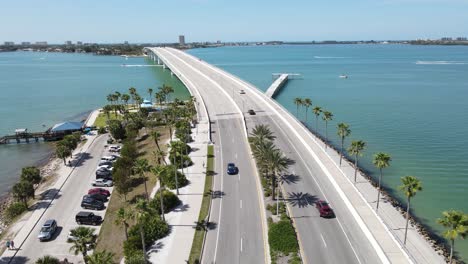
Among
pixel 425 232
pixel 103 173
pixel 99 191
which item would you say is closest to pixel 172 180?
pixel 99 191

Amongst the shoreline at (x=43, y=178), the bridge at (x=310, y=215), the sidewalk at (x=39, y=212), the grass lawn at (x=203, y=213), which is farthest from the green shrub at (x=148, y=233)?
the shoreline at (x=43, y=178)

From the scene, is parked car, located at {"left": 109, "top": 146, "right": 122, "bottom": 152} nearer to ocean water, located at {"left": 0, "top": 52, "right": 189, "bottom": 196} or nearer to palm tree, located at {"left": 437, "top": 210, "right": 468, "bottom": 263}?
ocean water, located at {"left": 0, "top": 52, "right": 189, "bottom": 196}

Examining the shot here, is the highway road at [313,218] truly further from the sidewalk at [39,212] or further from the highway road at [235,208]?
the sidewalk at [39,212]

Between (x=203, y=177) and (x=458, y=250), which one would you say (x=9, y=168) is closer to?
(x=203, y=177)

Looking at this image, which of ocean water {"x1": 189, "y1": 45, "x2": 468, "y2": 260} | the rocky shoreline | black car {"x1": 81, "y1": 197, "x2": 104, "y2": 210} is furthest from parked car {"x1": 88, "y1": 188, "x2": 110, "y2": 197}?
ocean water {"x1": 189, "y1": 45, "x2": 468, "y2": 260}

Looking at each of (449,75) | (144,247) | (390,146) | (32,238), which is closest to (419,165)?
(390,146)

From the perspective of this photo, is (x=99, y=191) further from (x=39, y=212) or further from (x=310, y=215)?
(x=310, y=215)

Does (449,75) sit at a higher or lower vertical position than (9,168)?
higher
